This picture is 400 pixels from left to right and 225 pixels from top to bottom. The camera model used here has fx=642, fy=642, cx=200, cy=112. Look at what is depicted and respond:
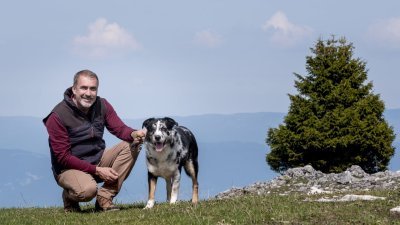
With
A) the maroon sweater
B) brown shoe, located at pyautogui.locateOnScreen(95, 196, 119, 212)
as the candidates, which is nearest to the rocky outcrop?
brown shoe, located at pyautogui.locateOnScreen(95, 196, 119, 212)

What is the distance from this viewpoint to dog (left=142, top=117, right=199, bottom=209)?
10999 mm

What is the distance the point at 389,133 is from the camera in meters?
27.5

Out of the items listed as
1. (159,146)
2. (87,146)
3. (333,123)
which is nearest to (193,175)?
(159,146)

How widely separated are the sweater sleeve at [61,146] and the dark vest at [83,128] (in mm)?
111

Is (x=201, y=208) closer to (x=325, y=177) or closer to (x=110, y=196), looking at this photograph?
(x=110, y=196)

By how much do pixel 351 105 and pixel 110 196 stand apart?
18.6 m

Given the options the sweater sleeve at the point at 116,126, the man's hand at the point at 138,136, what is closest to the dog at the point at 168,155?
the man's hand at the point at 138,136

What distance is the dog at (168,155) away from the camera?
11.0m

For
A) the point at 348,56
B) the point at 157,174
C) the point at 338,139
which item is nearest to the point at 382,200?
the point at 157,174

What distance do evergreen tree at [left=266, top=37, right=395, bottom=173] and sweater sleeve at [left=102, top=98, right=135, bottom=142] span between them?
1641 cm

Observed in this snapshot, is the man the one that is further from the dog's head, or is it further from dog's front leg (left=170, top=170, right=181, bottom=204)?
dog's front leg (left=170, top=170, right=181, bottom=204)

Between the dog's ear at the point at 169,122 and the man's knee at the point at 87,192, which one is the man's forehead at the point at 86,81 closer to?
the dog's ear at the point at 169,122

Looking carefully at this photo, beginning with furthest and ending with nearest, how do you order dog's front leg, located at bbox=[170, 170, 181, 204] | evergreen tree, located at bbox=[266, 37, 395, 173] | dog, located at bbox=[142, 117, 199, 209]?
evergreen tree, located at bbox=[266, 37, 395, 173]
dog's front leg, located at bbox=[170, 170, 181, 204]
dog, located at bbox=[142, 117, 199, 209]

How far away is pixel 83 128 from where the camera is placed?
10.6 metres
